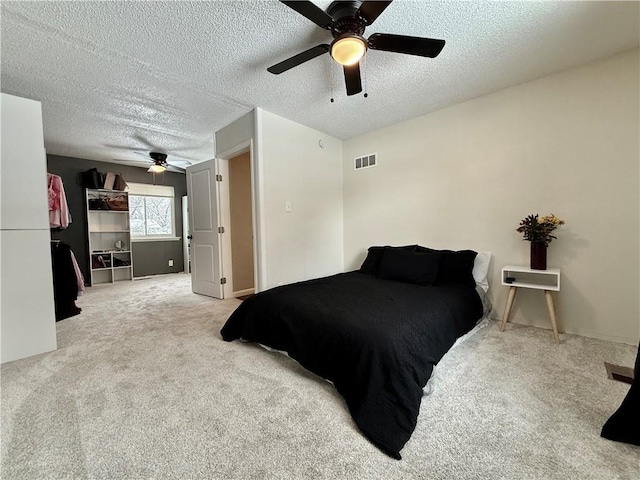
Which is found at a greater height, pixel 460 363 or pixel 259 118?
pixel 259 118

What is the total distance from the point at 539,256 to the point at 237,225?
368 cm

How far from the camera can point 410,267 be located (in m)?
2.71

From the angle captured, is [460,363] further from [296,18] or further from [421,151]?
[296,18]

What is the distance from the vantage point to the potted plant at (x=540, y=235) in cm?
233

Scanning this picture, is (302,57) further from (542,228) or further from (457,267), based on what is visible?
(542,228)

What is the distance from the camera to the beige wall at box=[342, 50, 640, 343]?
2154 mm

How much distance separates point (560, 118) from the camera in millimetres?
2395

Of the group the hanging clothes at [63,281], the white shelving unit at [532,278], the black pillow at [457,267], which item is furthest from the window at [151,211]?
the white shelving unit at [532,278]

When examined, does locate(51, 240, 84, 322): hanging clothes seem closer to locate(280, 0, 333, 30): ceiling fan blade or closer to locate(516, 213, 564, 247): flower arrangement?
locate(280, 0, 333, 30): ceiling fan blade

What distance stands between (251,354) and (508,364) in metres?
1.89

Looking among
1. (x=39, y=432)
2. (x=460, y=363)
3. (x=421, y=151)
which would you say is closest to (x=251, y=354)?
(x=39, y=432)

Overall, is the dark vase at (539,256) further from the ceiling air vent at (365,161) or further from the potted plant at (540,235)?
the ceiling air vent at (365,161)

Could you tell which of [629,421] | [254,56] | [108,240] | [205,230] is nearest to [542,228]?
[629,421]

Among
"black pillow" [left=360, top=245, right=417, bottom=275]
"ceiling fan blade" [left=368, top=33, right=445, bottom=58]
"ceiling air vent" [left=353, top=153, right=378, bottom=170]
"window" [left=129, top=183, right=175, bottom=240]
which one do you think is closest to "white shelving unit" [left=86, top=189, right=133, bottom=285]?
"window" [left=129, top=183, right=175, bottom=240]
